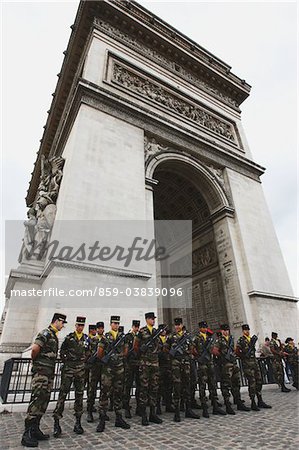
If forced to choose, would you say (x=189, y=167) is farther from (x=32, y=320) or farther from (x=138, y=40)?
(x=32, y=320)

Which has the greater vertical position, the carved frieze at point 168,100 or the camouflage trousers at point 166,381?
the carved frieze at point 168,100

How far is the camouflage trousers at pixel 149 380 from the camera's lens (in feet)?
15.8

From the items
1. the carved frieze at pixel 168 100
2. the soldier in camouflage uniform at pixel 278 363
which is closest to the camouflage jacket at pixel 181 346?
the soldier in camouflage uniform at pixel 278 363

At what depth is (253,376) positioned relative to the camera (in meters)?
5.81

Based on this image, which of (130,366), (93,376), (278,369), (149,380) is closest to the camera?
(149,380)

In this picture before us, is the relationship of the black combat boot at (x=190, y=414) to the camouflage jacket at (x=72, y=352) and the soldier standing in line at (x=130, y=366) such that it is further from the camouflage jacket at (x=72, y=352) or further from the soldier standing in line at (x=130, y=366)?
the camouflage jacket at (x=72, y=352)

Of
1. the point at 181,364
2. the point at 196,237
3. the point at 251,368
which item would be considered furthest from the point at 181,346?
the point at 196,237

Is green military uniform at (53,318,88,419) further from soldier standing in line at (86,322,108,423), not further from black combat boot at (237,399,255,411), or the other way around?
black combat boot at (237,399,255,411)

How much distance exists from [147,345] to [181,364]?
95 centimetres

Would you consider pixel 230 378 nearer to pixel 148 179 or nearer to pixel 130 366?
pixel 130 366

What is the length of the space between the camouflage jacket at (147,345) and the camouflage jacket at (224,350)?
1.63 m

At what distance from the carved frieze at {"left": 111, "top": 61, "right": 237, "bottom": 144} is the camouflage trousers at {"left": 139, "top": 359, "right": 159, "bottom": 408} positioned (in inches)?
518

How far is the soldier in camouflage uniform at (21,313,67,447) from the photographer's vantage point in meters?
3.63

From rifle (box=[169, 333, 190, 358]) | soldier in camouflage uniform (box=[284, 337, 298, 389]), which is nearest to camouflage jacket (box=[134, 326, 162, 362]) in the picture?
rifle (box=[169, 333, 190, 358])
